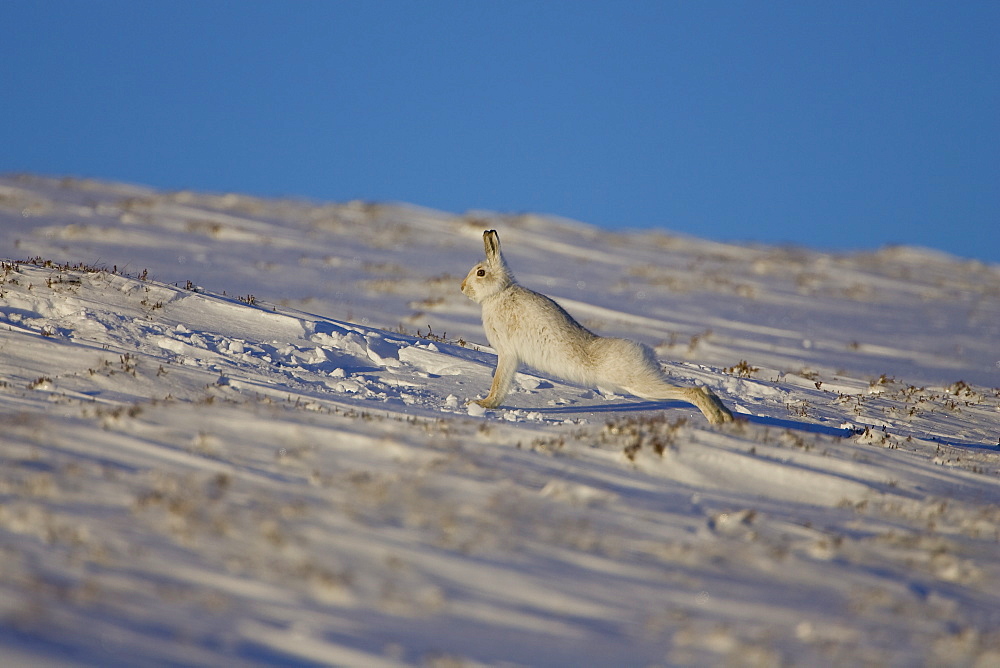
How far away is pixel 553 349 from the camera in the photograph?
7.00 meters

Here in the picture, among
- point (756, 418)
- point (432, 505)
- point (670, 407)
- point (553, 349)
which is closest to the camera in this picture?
point (432, 505)

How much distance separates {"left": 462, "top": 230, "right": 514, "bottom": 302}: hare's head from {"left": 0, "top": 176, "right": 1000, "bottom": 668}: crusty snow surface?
92 centimetres

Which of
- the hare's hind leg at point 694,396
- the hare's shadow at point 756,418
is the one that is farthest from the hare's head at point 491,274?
the hare's hind leg at point 694,396

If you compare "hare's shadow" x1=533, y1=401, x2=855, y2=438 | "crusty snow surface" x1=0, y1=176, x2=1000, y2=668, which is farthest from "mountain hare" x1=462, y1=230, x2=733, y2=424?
"hare's shadow" x1=533, y1=401, x2=855, y2=438

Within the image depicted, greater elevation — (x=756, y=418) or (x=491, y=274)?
(x=491, y=274)

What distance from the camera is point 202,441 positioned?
503 cm

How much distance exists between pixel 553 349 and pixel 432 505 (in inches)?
109

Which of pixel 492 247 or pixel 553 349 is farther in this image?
pixel 492 247

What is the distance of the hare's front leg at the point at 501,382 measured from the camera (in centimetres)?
720

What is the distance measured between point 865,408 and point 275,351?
5.67m

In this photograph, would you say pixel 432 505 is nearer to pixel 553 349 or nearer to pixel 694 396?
pixel 553 349

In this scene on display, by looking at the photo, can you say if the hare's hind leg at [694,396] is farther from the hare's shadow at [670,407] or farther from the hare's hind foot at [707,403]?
the hare's shadow at [670,407]

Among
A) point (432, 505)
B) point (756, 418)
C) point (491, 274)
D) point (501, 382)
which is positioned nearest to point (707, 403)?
point (756, 418)

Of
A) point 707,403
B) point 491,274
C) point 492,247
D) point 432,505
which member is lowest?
point 432,505
